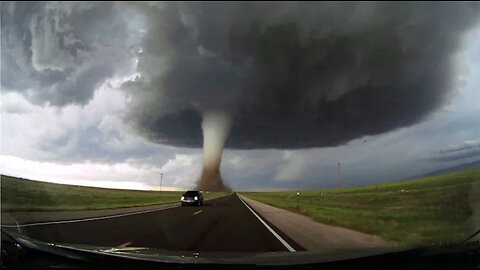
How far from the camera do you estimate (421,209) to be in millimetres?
3793

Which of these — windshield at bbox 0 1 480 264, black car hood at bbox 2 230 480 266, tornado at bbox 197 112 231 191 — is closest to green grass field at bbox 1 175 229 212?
windshield at bbox 0 1 480 264

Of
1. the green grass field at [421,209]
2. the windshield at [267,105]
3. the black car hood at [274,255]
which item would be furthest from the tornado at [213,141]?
the green grass field at [421,209]

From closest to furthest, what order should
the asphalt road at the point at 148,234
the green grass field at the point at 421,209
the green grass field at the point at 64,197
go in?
the green grass field at the point at 421,209 < the asphalt road at the point at 148,234 < the green grass field at the point at 64,197

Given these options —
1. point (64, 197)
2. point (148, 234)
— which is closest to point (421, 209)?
point (148, 234)

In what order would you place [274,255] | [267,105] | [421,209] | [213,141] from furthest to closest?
1. [274,255]
2. [213,141]
3. [267,105]
4. [421,209]

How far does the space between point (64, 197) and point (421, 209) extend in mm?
3654

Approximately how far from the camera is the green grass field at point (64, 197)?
4898 mm

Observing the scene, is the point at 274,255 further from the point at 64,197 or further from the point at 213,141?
the point at 64,197

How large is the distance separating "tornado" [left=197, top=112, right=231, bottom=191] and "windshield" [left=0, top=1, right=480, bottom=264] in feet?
0.05

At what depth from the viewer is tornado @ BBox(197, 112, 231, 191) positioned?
4.14m

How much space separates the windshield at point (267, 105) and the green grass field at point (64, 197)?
54mm

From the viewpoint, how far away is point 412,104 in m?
3.88

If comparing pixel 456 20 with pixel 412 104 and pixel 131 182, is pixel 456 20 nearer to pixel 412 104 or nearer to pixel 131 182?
pixel 412 104

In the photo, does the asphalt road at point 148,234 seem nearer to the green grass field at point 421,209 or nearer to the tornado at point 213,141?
the tornado at point 213,141
